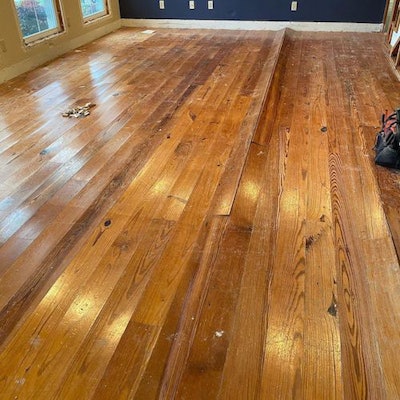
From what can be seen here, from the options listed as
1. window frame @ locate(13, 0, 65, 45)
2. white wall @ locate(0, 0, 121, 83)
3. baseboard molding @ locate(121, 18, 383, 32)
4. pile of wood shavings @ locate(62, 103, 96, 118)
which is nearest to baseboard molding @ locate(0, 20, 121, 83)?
white wall @ locate(0, 0, 121, 83)

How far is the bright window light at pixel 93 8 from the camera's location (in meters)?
6.00

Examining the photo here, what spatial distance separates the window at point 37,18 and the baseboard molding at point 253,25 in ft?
6.99

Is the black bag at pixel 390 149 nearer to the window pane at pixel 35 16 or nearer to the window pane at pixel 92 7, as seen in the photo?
the window pane at pixel 35 16

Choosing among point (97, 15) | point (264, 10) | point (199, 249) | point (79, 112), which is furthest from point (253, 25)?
point (199, 249)

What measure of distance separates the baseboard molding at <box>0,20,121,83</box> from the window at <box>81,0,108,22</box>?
0.63 ft

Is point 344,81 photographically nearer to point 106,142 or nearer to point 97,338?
point 106,142

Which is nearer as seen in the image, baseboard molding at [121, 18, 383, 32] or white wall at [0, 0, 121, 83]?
white wall at [0, 0, 121, 83]

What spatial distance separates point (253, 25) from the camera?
6.76 metres

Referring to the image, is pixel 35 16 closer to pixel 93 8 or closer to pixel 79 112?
pixel 93 8

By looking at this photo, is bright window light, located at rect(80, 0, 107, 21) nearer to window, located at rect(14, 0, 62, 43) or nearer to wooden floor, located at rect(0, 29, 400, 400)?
window, located at rect(14, 0, 62, 43)

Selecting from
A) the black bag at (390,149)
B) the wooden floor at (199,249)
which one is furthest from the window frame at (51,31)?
the black bag at (390,149)

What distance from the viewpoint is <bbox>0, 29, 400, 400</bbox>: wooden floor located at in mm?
1309

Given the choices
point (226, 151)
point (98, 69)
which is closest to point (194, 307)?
point (226, 151)

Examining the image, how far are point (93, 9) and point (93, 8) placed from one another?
0.02m
